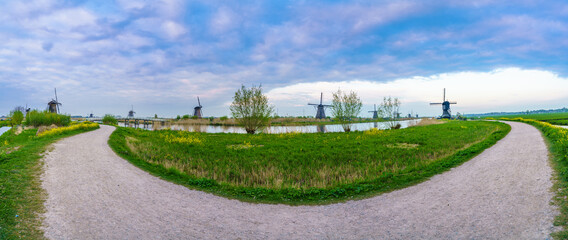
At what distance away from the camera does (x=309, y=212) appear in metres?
7.29

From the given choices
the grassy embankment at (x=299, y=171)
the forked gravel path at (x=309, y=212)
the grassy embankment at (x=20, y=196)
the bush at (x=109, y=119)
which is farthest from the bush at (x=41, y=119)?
the forked gravel path at (x=309, y=212)

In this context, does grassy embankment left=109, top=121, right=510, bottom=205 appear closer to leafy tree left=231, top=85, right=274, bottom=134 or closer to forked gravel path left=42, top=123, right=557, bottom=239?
forked gravel path left=42, top=123, right=557, bottom=239

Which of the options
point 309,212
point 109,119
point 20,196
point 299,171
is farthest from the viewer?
point 109,119

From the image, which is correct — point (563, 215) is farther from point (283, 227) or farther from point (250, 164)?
point (250, 164)

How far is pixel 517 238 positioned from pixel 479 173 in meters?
5.90

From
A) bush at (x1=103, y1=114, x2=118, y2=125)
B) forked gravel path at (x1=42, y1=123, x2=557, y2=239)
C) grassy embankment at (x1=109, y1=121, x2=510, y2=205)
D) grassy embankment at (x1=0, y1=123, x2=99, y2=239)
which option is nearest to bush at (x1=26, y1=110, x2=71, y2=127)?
bush at (x1=103, y1=114, x2=118, y2=125)

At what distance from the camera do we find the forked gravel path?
5.85m

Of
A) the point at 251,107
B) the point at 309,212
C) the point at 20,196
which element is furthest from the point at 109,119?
the point at 309,212

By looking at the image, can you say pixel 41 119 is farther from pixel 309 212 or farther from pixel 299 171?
pixel 309 212

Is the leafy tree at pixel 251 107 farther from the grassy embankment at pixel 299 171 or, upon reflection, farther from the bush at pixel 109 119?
the bush at pixel 109 119

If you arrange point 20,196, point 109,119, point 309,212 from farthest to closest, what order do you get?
point 109,119 → point 20,196 → point 309,212

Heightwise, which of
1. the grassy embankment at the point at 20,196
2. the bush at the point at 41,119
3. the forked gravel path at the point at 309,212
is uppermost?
the bush at the point at 41,119

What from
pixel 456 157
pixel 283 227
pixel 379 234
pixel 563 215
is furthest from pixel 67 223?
pixel 456 157

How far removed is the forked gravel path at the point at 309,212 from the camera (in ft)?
19.2
